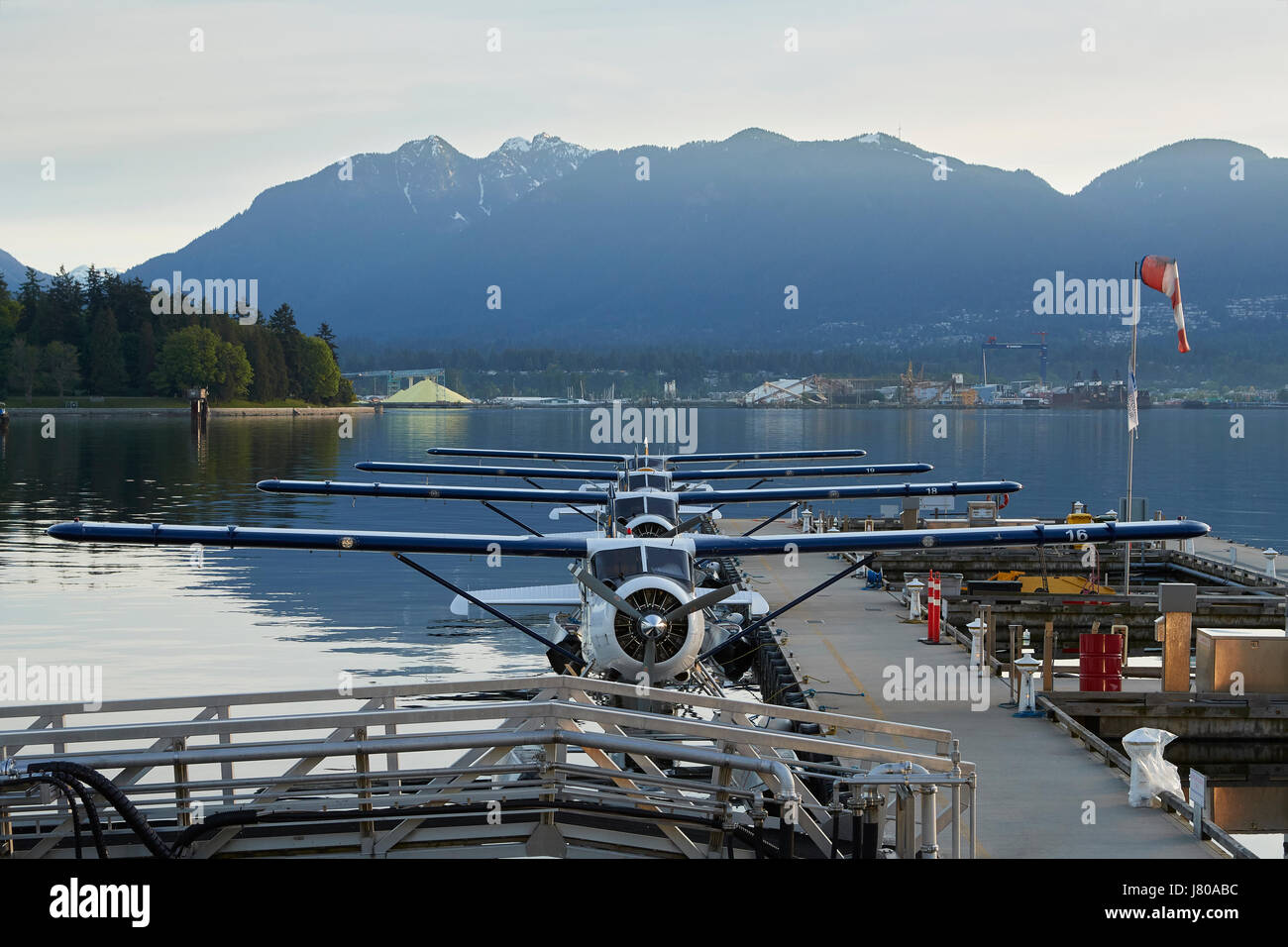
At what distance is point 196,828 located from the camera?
10.1m

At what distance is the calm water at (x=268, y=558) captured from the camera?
29.6 meters

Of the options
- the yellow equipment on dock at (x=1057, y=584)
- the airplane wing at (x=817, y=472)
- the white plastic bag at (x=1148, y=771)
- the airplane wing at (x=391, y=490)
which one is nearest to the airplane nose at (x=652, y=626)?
the white plastic bag at (x=1148, y=771)

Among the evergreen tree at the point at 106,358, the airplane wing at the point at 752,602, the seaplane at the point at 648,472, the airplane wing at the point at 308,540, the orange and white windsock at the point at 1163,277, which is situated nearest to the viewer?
the airplane wing at the point at 308,540

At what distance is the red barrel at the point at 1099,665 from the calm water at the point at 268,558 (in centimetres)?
Result: 1270

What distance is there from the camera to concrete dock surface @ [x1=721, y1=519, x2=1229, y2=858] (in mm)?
13172

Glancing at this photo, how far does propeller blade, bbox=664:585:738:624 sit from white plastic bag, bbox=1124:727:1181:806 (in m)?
5.57

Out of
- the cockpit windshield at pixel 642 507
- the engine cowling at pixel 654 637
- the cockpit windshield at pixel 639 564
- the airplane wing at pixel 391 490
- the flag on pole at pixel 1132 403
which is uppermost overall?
the flag on pole at pixel 1132 403

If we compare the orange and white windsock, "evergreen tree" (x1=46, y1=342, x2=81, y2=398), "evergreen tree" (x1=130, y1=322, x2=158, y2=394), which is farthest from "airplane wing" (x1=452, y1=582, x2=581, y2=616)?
"evergreen tree" (x1=130, y1=322, x2=158, y2=394)

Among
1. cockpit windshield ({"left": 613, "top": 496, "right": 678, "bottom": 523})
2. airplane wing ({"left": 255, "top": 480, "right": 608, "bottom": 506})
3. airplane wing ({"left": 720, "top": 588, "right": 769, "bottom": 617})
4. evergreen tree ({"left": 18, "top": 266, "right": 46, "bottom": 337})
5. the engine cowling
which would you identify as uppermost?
evergreen tree ({"left": 18, "top": 266, "right": 46, "bottom": 337})

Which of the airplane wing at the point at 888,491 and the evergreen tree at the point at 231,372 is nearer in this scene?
the airplane wing at the point at 888,491

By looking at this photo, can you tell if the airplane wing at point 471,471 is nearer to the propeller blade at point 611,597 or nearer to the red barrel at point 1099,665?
the propeller blade at point 611,597

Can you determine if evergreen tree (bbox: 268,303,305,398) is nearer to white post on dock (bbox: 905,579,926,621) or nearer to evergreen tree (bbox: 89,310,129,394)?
evergreen tree (bbox: 89,310,129,394)
